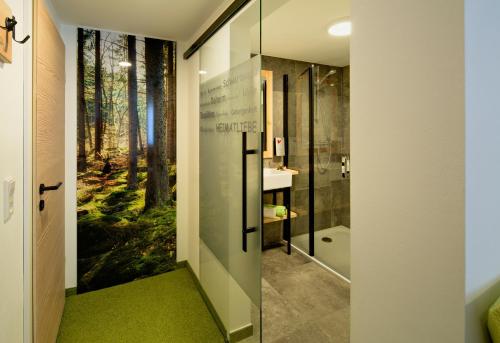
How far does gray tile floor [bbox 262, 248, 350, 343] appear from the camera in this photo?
2.05m

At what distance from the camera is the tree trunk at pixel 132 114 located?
2.59 metres

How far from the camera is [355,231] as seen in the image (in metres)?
0.85

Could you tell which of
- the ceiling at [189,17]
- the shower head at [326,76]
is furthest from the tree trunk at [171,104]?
the shower head at [326,76]

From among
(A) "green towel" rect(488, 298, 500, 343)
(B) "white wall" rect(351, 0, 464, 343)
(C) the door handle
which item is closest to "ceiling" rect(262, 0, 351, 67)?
(C) the door handle

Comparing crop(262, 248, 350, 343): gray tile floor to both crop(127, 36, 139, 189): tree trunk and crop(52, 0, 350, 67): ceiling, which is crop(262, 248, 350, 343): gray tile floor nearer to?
crop(127, 36, 139, 189): tree trunk

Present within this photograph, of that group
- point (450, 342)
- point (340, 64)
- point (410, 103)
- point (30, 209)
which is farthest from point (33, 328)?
point (340, 64)

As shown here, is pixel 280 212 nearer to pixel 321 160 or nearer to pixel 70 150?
pixel 321 160

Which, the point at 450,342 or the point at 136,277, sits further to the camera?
the point at 136,277

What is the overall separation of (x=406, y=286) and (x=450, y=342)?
136 millimetres

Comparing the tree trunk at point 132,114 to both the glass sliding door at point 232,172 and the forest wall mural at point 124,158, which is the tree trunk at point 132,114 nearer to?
the forest wall mural at point 124,158

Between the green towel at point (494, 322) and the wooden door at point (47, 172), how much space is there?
183 centimetres

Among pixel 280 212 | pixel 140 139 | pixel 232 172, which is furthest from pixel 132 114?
pixel 280 212

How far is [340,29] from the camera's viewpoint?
2.53 m

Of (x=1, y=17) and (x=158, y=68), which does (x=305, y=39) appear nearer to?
(x=158, y=68)
